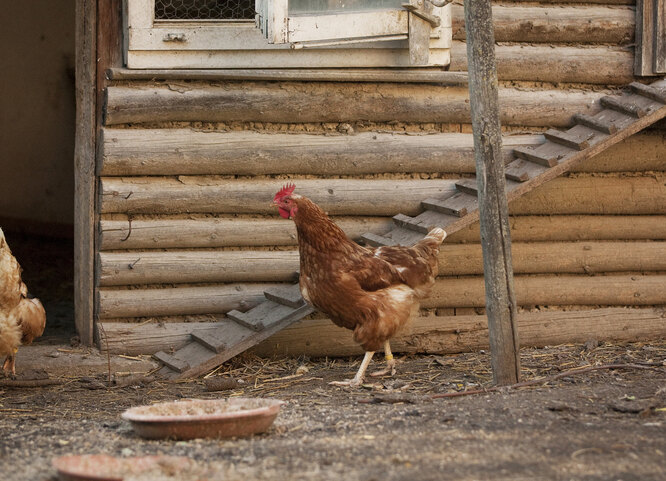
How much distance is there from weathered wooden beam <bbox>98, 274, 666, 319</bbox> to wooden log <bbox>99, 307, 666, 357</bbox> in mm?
97

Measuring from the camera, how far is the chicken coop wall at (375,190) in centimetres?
663

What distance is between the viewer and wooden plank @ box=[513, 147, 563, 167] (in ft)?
21.0

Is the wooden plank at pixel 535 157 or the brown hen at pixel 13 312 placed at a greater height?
the wooden plank at pixel 535 157

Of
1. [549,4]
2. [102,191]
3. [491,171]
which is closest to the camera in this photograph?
[491,171]

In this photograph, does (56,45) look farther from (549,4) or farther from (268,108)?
(549,4)

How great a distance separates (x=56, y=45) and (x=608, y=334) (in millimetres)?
7350

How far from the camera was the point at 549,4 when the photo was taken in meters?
7.17

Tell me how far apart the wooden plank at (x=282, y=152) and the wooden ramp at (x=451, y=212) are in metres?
0.34

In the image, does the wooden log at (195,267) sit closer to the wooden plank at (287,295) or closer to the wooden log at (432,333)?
the wooden plank at (287,295)

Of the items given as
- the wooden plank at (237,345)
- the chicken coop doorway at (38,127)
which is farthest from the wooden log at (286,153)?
the chicken coop doorway at (38,127)

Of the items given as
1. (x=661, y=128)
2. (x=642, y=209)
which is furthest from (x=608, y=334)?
(x=661, y=128)

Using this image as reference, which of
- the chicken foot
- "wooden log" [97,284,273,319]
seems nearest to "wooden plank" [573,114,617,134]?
the chicken foot

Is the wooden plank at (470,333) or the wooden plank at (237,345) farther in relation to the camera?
the wooden plank at (470,333)

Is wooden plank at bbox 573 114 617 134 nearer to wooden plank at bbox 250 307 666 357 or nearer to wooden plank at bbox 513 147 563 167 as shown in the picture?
wooden plank at bbox 513 147 563 167
